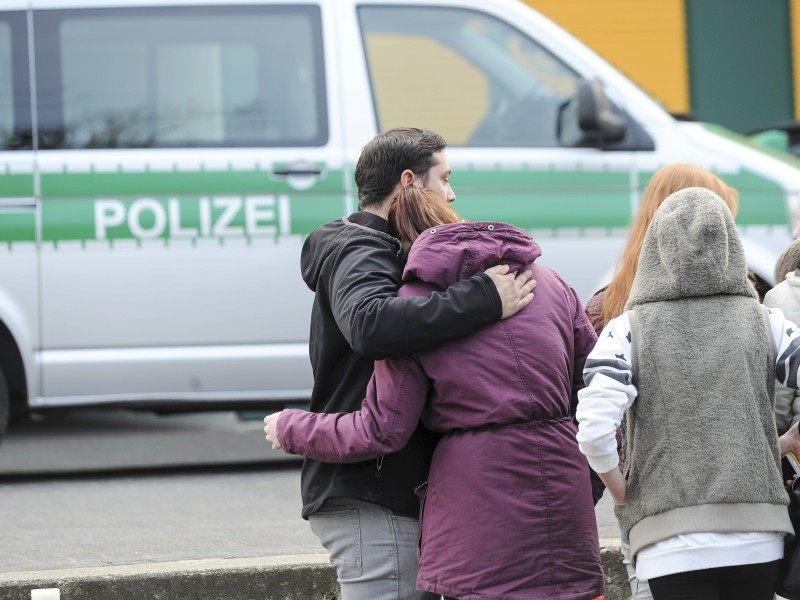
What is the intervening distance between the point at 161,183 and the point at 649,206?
3141 millimetres

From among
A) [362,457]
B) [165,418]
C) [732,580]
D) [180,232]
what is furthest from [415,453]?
[165,418]

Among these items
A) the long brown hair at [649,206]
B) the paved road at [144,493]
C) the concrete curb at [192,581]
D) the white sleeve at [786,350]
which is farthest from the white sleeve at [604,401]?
the paved road at [144,493]

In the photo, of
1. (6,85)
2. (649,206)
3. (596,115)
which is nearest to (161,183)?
(6,85)

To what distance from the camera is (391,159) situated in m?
2.87

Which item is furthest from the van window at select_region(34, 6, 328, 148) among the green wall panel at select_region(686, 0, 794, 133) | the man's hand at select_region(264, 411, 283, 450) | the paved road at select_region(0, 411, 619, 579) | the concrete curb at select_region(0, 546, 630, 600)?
the green wall panel at select_region(686, 0, 794, 133)

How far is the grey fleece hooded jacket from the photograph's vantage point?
253cm

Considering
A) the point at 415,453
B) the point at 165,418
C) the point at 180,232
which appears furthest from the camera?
the point at 165,418

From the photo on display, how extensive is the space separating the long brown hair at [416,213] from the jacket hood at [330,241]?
40 millimetres

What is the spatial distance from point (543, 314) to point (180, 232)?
3.52 meters

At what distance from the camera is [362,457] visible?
2668mm

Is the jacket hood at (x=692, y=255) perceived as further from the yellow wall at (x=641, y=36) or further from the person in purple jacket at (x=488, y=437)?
the yellow wall at (x=641, y=36)

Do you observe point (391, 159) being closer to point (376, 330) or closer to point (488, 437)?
point (376, 330)

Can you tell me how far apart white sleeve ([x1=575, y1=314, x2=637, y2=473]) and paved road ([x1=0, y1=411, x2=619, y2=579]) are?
197 centimetres

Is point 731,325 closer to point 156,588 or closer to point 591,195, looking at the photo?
point 156,588
